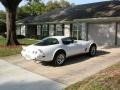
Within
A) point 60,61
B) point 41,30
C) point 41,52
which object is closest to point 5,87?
point 41,52

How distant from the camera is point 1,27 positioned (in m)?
47.9

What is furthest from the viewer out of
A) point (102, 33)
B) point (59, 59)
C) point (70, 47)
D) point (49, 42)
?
point (102, 33)

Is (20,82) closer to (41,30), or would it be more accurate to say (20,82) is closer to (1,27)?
(41,30)

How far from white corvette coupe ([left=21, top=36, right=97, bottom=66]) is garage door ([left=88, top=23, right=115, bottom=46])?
21.7 feet

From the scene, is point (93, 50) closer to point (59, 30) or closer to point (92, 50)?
point (92, 50)

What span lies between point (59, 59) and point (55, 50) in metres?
0.62

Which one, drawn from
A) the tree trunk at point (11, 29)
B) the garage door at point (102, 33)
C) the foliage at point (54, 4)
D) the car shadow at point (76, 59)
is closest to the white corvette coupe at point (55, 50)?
the car shadow at point (76, 59)

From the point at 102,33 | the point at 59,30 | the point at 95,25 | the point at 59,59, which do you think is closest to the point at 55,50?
the point at 59,59

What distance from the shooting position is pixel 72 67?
1270cm

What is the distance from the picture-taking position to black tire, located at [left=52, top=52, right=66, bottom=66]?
42.8 ft

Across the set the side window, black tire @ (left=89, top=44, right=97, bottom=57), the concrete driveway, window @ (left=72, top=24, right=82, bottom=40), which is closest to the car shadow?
the concrete driveway

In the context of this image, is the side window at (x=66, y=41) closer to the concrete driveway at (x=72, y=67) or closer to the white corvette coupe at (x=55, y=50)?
the white corvette coupe at (x=55, y=50)

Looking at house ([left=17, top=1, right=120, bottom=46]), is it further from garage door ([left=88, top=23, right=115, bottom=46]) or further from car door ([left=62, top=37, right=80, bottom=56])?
car door ([left=62, top=37, right=80, bottom=56])

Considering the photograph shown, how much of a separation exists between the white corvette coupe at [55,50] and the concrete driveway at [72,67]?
475 mm
